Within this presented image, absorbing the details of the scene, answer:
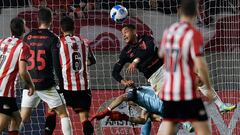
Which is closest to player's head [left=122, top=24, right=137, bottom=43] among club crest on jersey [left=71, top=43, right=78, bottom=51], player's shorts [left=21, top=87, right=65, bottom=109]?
club crest on jersey [left=71, top=43, right=78, bottom=51]

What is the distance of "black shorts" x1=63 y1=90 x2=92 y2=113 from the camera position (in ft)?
32.0

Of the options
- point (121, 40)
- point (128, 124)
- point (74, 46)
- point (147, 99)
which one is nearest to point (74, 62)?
point (74, 46)

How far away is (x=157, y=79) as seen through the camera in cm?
1020

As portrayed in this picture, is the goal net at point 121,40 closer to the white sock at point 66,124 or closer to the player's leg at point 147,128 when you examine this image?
the player's leg at point 147,128

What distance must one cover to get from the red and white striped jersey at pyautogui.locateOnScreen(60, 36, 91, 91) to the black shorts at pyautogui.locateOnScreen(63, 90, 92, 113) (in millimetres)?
55

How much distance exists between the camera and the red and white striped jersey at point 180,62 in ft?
22.9

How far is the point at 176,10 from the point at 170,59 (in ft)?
18.8

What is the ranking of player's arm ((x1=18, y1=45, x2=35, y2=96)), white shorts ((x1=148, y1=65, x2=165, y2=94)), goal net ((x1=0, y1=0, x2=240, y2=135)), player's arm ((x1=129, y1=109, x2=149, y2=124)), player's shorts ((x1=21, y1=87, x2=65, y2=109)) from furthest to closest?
1. goal net ((x1=0, y1=0, x2=240, y2=135))
2. player's arm ((x1=129, y1=109, x2=149, y2=124))
3. white shorts ((x1=148, y1=65, x2=165, y2=94))
4. player's shorts ((x1=21, y1=87, x2=65, y2=109))
5. player's arm ((x1=18, y1=45, x2=35, y2=96))

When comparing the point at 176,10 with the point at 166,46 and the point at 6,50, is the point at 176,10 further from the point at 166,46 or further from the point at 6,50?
the point at 166,46

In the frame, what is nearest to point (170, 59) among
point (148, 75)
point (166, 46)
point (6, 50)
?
point (166, 46)

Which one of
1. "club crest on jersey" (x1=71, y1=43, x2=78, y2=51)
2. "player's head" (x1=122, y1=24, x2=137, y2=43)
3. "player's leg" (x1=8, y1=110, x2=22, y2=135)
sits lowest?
"player's leg" (x1=8, y1=110, x2=22, y2=135)

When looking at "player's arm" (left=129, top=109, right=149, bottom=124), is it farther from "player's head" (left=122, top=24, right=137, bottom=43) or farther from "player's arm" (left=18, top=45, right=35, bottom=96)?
"player's arm" (left=18, top=45, right=35, bottom=96)

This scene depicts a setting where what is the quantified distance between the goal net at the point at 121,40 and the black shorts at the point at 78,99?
77.0 inches

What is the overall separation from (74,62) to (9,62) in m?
1.23
